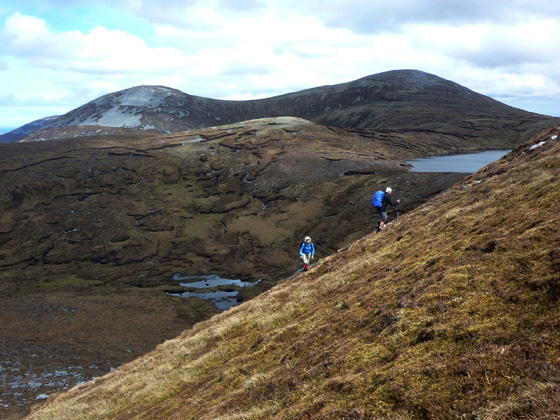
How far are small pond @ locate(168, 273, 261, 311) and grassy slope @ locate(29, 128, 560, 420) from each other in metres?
35.9

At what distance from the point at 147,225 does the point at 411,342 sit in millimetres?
88931

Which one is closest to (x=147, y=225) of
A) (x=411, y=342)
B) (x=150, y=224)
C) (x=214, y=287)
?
(x=150, y=224)

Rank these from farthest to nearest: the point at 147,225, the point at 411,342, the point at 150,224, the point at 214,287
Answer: the point at 150,224 < the point at 147,225 < the point at 214,287 < the point at 411,342

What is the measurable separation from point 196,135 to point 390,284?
151m

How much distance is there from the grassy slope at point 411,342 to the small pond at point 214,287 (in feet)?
118

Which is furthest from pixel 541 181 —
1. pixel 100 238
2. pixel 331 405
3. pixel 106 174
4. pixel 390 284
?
pixel 106 174

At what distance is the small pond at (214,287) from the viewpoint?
57.4 meters

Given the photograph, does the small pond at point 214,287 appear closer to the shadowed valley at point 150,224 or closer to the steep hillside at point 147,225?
Answer: the steep hillside at point 147,225

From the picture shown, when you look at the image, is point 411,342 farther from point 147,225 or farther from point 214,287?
point 147,225

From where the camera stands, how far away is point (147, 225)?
89812 millimetres

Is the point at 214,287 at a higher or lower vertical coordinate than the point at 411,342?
lower

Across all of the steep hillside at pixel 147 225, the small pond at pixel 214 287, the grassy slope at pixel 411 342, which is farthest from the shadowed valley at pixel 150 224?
the grassy slope at pixel 411 342

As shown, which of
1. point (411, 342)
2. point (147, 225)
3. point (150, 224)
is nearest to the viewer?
point (411, 342)

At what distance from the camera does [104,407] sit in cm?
1888
